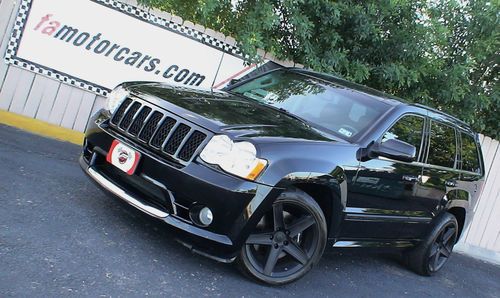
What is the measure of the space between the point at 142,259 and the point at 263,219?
89cm

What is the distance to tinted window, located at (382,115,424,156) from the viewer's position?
452cm

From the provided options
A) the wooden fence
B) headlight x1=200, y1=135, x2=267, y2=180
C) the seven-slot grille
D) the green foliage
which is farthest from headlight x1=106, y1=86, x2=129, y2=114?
the wooden fence

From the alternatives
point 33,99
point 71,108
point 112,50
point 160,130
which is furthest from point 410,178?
point 33,99

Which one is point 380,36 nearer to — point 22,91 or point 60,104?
point 60,104

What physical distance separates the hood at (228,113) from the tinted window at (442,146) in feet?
4.93

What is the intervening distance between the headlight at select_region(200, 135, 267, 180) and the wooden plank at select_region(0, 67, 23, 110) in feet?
15.2

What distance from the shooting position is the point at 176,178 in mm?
3539

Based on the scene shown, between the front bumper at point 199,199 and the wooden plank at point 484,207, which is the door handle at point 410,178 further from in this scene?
the wooden plank at point 484,207

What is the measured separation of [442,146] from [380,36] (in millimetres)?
2696

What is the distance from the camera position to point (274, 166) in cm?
355

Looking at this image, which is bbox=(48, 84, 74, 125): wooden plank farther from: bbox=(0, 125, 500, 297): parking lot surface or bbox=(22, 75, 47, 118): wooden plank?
bbox=(0, 125, 500, 297): parking lot surface

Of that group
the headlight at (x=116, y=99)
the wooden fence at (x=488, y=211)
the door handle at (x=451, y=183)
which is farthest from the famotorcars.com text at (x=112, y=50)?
the wooden fence at (x=488, y=211)

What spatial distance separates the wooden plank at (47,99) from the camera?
7.09 meters

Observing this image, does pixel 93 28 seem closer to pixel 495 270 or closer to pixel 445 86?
pixel 445 86
